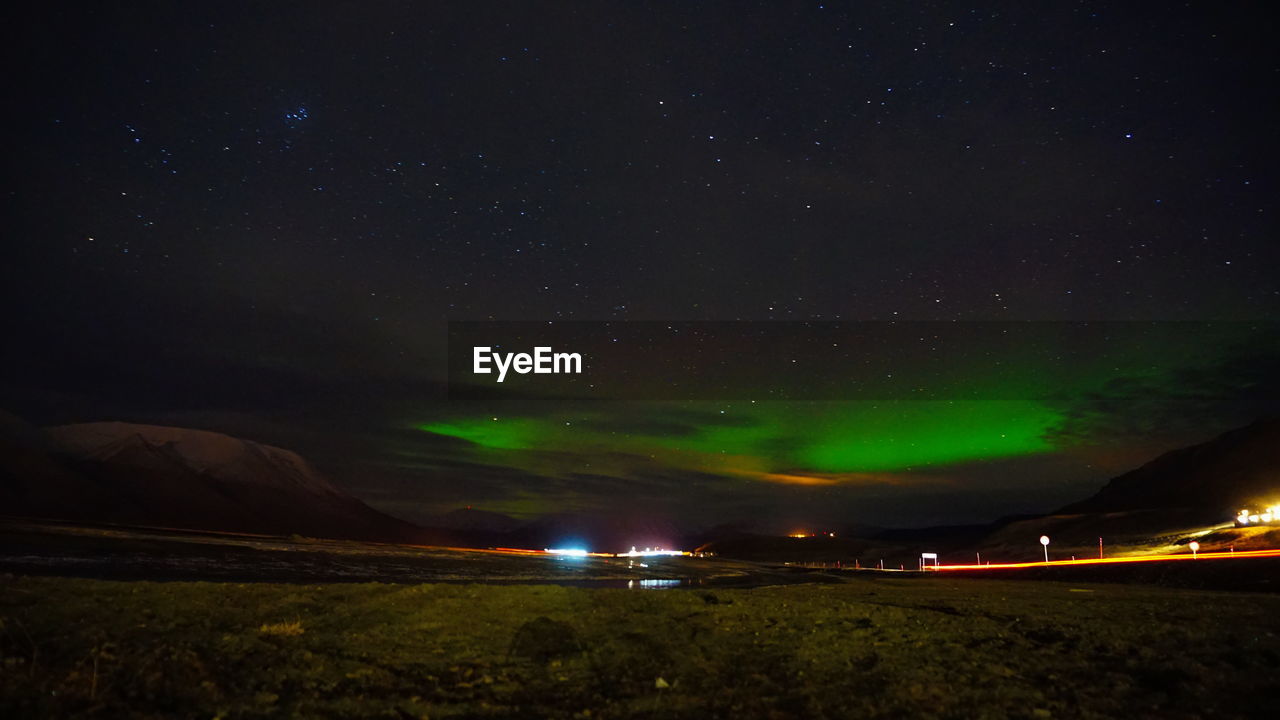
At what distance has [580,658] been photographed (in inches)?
636

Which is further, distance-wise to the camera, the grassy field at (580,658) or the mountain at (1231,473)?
the mountain at (1231,473)

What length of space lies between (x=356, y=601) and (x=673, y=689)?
12130mm

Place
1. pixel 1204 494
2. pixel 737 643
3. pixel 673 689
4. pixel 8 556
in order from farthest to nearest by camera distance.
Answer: pixel 1204 494, pixel 8 556, pixel 737 643, pixel 673 689

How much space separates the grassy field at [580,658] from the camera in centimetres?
1200

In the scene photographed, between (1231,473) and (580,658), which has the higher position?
(1231,473)

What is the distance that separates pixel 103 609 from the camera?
15914 millimetres

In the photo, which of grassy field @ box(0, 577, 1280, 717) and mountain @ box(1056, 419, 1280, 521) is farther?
mountain @ box(1056, 419, 1280, 521)

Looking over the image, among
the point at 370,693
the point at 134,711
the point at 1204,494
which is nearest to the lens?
the point at 134,711

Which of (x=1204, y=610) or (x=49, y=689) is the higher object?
(x=49, y=689)

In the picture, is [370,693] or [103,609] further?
[103,609]

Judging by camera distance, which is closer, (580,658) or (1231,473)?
(580,658)

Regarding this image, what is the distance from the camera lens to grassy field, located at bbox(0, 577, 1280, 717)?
39.4 ft

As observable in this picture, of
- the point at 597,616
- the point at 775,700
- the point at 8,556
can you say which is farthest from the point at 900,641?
the point at 8,556

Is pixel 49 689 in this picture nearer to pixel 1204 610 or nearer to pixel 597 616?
pixel 597 616
